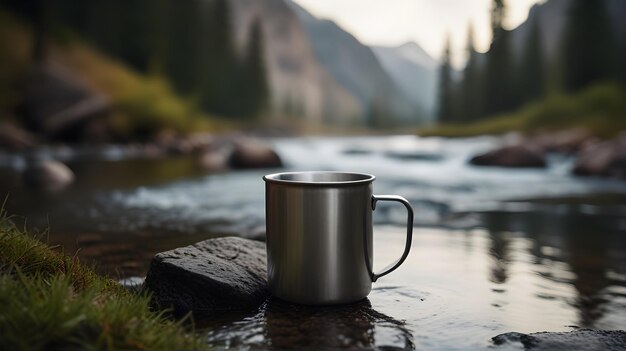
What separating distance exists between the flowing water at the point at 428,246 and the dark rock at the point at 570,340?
5.0 inches

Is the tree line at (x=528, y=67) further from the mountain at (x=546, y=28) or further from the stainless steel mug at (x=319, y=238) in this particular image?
the stainless steel mug at (x=319, y=238)

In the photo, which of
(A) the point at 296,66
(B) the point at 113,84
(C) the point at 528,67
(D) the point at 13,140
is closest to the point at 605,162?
(D) the point at 13,140

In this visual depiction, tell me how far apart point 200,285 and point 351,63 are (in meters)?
131

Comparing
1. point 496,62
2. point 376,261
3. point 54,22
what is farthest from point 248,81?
point 376,261

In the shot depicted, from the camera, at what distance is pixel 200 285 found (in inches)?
127

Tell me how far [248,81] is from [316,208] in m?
46.7

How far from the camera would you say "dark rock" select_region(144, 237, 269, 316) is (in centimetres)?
322

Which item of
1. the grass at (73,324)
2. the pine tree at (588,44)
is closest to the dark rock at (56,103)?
the grass at (73,324)

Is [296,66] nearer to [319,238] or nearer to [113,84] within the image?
[113,84]

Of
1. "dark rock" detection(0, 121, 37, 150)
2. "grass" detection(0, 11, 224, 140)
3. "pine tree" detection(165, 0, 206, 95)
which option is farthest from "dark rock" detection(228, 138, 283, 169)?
"pine tree" detection(165, 0, 206, 95)

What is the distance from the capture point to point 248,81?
4869 cm

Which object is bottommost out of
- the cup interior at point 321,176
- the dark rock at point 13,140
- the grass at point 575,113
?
the cup interior at point 321,176

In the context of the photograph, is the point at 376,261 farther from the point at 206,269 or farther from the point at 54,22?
the point at 54,22

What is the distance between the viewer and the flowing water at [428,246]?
296 centimetres
